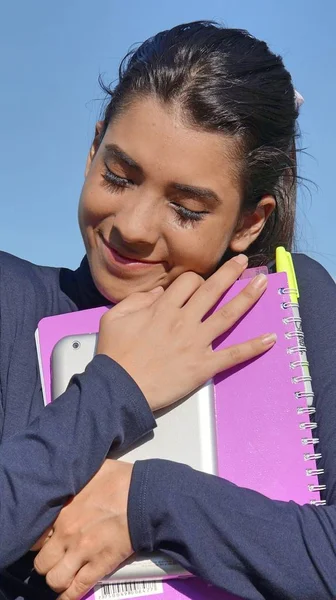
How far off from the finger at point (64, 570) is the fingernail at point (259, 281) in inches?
35.9

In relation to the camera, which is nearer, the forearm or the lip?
the forearm

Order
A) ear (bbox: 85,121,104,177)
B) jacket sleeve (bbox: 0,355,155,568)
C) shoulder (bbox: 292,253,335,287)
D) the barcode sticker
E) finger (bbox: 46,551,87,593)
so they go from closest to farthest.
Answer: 1. jacket sleeve (bbox: 0,355,155,568)
2. finger (bbox: 46,551,87,593)
3. the barcode sticker
4. shoulder (bbox: 292,253,335,287)
5. ear (bbox: 85,121,104,177)

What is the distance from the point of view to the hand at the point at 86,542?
6.70 feet

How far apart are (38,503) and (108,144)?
112 centimetres

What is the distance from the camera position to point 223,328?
2.35m

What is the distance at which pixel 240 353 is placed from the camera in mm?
2326

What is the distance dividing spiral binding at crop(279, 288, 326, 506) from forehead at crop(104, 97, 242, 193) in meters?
0.43

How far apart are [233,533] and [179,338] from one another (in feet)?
1.84

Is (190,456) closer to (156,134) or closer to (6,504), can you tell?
(6,504)

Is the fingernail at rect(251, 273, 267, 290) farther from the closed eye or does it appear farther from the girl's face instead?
the closed eye

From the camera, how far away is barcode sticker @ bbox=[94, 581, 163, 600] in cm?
215

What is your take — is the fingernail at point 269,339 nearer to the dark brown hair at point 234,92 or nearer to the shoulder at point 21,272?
the dark brown hair at point 234,92

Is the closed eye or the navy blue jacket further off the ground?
the closed eye

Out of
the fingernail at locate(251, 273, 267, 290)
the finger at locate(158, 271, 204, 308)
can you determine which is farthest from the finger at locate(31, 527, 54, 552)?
the fingernail at locate(251, 273, 267, 290)
